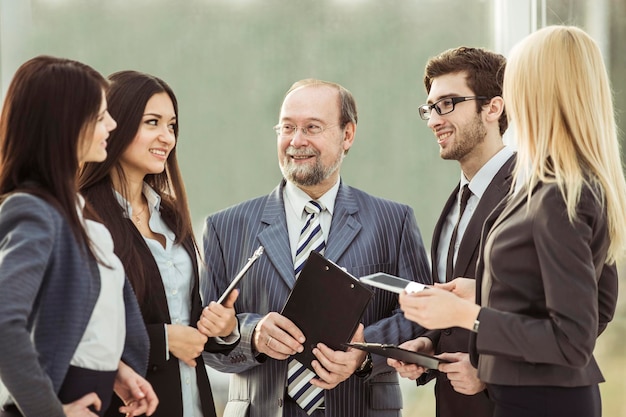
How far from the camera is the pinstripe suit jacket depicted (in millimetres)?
2828

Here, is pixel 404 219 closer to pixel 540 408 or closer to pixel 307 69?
pixel 540 408

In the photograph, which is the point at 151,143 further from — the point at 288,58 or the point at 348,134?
the point at 288,58

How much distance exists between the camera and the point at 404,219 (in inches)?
118

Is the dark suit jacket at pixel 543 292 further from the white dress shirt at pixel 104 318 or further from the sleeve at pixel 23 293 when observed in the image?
the sleeve at pixel 23 293

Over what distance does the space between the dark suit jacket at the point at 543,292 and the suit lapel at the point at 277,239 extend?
907mm

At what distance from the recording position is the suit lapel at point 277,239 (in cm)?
288

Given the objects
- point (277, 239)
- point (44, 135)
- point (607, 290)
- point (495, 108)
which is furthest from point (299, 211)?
point (44, 135)

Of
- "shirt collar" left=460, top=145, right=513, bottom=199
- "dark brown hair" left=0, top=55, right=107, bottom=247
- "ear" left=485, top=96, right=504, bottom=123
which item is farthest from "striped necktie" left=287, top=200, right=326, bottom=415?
"dark brown hair" left=0, top=55, right=107, bottom=247

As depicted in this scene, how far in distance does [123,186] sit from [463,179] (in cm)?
124

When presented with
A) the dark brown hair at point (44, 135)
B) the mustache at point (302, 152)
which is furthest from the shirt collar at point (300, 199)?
the dark brown hair at point (44, 135)

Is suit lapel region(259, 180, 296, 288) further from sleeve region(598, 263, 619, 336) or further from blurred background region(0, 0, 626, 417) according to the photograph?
blurred background region(0, 0, 626, 417)

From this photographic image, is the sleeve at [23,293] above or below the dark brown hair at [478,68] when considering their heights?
below

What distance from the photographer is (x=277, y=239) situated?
2936mm

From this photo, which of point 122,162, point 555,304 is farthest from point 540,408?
point 122,162
